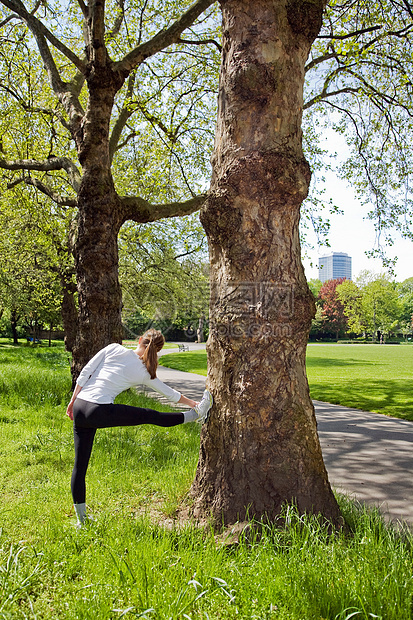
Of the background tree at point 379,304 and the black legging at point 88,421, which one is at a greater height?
the background tree at point 379,304

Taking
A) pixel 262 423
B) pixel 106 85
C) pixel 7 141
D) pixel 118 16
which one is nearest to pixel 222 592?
pixel 262 423

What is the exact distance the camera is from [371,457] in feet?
20.2

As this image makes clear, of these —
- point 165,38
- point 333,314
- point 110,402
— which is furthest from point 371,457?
point 333,314

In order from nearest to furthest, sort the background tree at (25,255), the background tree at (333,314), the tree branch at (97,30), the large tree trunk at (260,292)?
the large tree trunk at (260,292)
the tree branch at (97,30)
the background tree at (25,255)
the background tree at (333,314)

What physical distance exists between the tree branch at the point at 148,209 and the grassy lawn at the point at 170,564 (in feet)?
18.9

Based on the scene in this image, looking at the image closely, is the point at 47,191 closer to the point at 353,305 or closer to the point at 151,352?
the point at 151,352

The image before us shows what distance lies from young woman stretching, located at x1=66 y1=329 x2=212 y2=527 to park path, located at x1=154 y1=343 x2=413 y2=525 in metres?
2.23

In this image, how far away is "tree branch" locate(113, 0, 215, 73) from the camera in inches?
293

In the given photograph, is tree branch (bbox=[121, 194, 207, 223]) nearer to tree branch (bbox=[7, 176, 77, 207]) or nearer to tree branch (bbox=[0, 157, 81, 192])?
tree branch (bbox=[0, 157, 81, 192])

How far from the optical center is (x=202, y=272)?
21125 mm

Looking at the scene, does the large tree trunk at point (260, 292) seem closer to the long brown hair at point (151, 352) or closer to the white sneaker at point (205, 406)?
the white sneaker at point (205, 406)

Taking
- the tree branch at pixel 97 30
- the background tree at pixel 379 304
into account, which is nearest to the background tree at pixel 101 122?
the tree branch at pixel 97 30

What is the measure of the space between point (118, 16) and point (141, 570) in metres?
11.5

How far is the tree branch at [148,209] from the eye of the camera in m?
8.74
